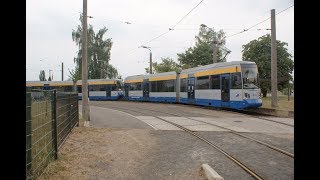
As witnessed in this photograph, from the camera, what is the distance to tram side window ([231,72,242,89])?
23312 millimetres

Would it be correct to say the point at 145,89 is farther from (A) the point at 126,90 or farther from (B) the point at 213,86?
(B) the point at 213,86

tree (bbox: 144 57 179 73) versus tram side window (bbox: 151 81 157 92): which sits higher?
tree (bbox: 144 57 179 73)

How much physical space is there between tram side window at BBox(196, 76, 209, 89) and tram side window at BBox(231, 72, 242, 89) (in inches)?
147

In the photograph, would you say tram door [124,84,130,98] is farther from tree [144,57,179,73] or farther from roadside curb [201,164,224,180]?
roadside curb [201,164,224,180]

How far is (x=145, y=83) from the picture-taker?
42031mm

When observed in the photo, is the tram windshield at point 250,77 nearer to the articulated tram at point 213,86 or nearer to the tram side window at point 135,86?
the articulated tram at point 213,86

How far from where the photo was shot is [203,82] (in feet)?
92.4

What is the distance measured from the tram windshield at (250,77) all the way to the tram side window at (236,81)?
294mm

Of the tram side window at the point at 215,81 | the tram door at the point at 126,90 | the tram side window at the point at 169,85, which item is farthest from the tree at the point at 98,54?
the tram side window at the point at 215,81

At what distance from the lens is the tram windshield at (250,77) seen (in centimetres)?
2325

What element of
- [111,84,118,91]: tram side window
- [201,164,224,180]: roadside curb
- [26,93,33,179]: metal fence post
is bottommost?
[201,164,224,180]: roadside curb

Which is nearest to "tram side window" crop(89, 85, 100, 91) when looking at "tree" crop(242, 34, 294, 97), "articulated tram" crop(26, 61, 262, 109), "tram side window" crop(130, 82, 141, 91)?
"articulated tram" crop(26, 61, 262, 109)

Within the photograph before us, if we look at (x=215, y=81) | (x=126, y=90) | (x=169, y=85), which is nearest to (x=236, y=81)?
(x=215, y=81)
